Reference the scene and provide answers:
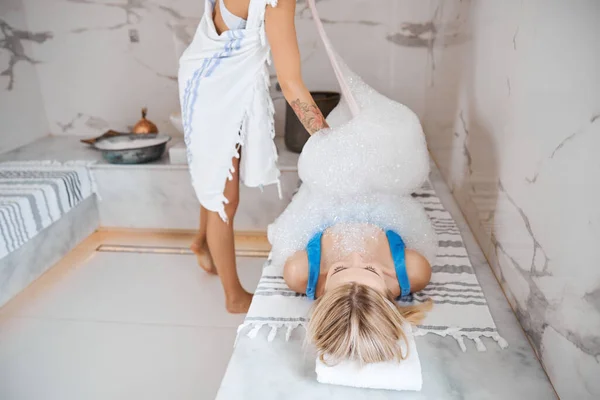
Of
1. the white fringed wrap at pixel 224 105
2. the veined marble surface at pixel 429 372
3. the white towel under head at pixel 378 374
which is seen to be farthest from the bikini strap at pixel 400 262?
the white fringed wrap at pixel 224 105

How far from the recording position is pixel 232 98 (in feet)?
4.50

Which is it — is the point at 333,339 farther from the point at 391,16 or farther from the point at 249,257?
the point at 391,16

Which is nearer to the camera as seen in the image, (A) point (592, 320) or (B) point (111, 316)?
(A) point (592, 320)

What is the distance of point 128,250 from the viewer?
2238mm

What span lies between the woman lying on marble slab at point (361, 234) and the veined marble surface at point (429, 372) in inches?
3.0

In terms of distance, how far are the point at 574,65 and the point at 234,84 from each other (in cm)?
89

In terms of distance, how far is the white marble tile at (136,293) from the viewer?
Result: 173cm

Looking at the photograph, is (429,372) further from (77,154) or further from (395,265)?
(77,154)

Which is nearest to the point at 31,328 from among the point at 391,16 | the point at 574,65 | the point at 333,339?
the point at 333,339

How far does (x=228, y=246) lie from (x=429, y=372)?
0.88 metres

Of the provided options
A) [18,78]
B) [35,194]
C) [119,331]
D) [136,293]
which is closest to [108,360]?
[119,331]

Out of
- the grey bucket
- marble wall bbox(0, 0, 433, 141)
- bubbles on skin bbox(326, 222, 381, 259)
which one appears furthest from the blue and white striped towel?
bubbles on skin bbox(326, 222, 381, 259)

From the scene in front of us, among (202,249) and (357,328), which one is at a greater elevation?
(357,328)

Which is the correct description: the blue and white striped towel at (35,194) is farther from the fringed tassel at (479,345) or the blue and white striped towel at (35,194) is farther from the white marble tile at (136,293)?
the fringed tassel at (479,345)
